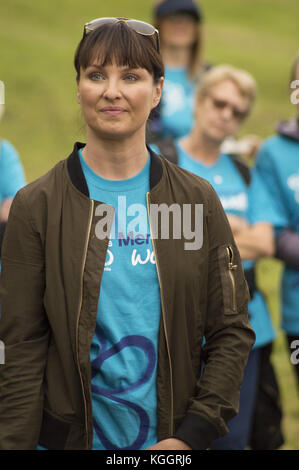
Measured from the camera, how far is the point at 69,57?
21469 millimetres

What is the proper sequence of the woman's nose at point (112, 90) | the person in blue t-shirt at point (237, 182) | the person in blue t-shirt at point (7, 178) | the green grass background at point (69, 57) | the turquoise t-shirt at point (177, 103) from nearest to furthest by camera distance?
the woman's nose at point (112, 90) → the person in blue t-shirt at point (7, 178) → the person in blue t-shirt at point (237, 182) → the turquoise t-shirt at point (177, 103) → the green grass background at point (69, 57)

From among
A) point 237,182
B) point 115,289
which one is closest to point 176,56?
point 237,182

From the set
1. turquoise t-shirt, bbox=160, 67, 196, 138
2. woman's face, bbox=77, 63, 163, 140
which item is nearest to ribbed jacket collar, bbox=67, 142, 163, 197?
woman's face, bbox=77, 63, 163, 140

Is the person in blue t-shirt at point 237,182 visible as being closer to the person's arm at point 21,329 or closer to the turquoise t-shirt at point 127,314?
the turquoise t-shirt at point 127,314

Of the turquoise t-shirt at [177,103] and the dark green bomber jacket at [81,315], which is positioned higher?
the turquoise t-shirt at [177,103]

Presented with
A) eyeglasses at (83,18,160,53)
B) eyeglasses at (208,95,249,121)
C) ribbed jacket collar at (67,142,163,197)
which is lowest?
ribbed jacket collar at (67,142,163,197)

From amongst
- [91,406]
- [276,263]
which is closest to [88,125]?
[91,406]

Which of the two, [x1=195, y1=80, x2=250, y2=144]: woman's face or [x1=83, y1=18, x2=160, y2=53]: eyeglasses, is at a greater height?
[x1=83, y1=18, x2=160, y2=53]: eyeglasses

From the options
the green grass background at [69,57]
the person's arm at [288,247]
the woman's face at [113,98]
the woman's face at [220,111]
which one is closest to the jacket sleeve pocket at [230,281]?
the woman's face at [113,98]

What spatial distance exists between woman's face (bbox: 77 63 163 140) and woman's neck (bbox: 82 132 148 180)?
0.12 feet

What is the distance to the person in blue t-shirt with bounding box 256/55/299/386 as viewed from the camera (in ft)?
13.0

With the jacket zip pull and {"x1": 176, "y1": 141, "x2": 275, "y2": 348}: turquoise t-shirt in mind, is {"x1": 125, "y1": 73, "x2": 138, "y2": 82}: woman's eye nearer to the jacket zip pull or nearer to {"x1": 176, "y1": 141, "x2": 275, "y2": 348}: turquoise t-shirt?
the jacket zip pull

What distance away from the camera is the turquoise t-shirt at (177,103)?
5.38 m

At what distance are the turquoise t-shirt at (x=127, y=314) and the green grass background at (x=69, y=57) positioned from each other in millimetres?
5638
